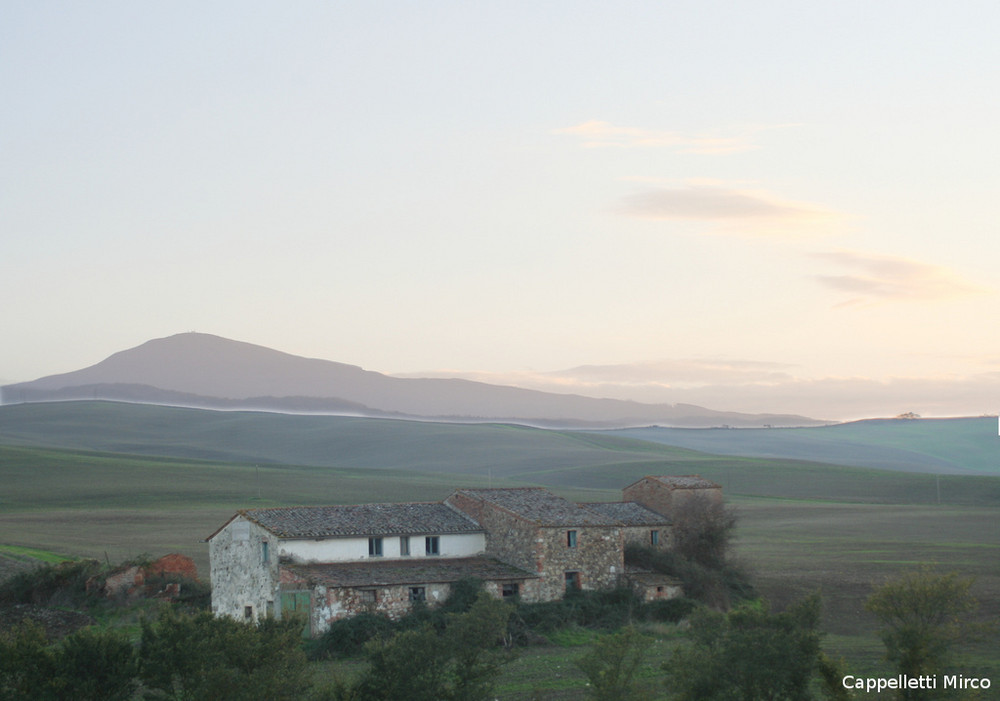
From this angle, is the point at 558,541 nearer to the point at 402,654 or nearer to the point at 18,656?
the point at 402,654

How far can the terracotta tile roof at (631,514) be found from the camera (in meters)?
43.2

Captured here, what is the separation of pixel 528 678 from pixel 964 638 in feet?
40.9

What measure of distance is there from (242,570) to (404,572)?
222 inches

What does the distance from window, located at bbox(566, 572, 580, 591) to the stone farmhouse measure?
1.3 inches

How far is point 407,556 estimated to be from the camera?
129 feet

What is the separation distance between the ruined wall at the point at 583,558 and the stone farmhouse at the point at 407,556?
3 cm

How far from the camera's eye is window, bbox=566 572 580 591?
38.5 meters

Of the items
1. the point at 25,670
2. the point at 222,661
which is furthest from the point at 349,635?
the point at 25,670

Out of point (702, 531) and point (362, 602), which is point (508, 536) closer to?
point (362, 602)

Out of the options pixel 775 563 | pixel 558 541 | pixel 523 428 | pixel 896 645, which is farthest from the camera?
pixel 523 428

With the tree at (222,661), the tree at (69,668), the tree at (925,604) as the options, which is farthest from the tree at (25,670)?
the tree at (925,604)

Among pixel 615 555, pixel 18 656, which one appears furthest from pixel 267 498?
pixel 18 656

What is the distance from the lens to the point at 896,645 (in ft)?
70.2

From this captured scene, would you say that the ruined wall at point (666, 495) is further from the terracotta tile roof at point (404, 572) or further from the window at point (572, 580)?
the terracotta tile roof at point (404, 572)
